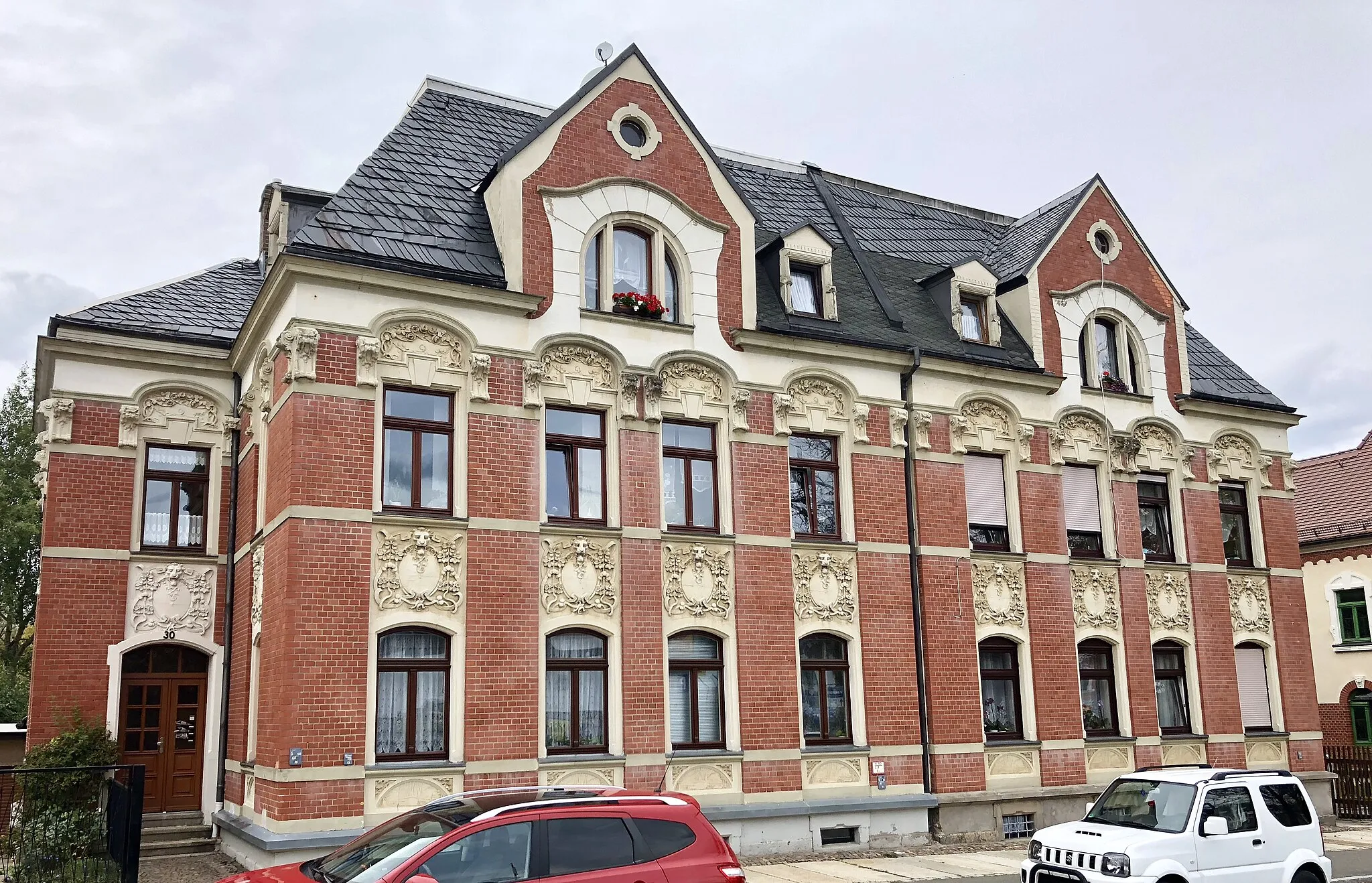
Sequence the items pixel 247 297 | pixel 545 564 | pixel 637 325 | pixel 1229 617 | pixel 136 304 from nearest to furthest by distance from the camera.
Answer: pixel 545 564, pixel 637 325, pixel 136 304, pixel 247 297, pixel 1229 617

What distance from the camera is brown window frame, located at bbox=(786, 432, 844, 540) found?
20000mm

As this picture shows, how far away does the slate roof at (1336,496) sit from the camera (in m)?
31.7

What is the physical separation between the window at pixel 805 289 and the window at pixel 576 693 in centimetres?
761

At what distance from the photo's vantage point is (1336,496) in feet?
109

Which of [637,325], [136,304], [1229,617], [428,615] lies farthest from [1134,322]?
[136,304]

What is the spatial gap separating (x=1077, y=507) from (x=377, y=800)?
1461 centimetres

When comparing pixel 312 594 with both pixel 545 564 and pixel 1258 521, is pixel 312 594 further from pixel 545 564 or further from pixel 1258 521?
pixel 1258 521

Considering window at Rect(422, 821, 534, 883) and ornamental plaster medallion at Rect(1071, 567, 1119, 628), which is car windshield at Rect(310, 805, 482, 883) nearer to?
window at Rect(422, 821, 534, 883)

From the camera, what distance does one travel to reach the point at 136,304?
2061cm

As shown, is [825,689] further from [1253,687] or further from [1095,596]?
[1253,687]

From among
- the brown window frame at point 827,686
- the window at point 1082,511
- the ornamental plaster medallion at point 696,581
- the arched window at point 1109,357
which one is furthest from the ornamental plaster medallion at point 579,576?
the arched window at point 1109,357

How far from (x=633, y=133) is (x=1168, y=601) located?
1408cm

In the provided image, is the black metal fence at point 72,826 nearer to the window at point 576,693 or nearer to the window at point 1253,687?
the window at point 576,693

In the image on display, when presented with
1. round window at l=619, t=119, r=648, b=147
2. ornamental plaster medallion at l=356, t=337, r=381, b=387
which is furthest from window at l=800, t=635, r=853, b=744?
round window at l=619, t=119, r=648, b=147
